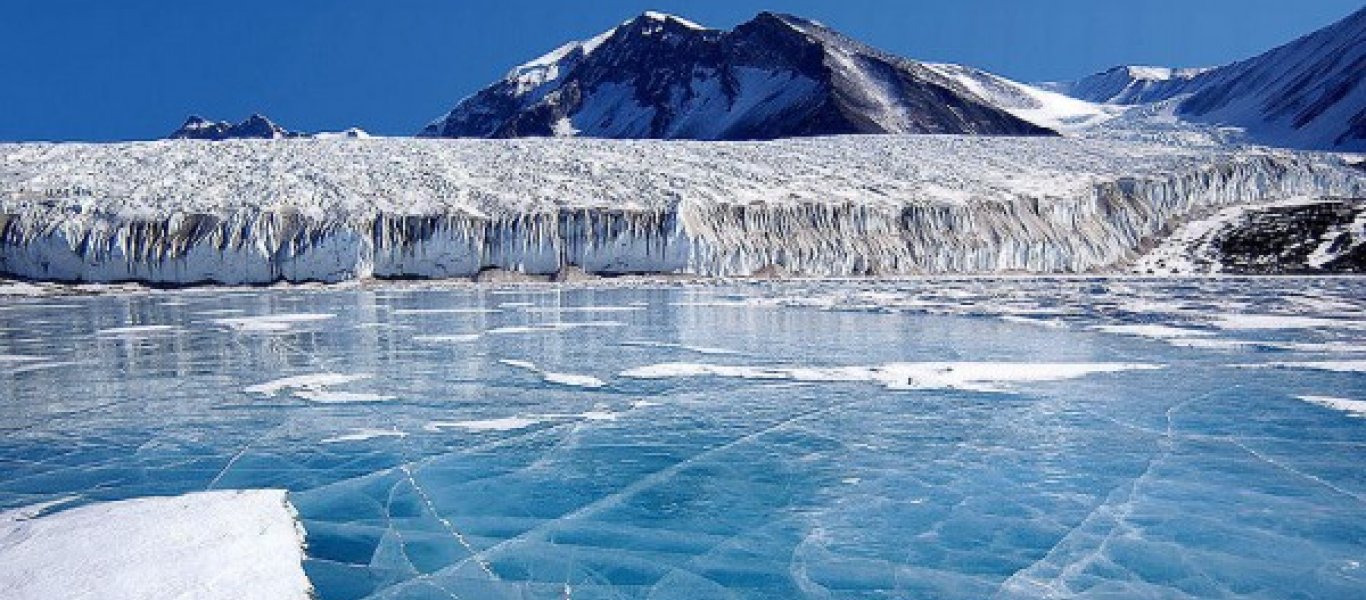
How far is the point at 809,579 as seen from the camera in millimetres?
5410

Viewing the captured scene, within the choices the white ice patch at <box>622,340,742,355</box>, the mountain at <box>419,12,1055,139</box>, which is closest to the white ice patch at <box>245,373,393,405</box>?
the white ice patch at <box>622,340,742,355</box>

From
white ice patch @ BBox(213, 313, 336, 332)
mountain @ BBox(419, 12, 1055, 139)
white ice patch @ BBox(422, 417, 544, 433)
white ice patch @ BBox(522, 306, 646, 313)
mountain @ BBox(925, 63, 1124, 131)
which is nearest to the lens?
white ice patch @ BBox(422, 417, 544, 433)

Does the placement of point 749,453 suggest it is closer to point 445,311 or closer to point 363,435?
point 363,435

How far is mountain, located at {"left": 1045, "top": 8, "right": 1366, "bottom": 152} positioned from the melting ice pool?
288ft

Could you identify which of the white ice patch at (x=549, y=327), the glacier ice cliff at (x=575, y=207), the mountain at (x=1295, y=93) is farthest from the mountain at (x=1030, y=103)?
the white ice patch at (x=549, y=327)

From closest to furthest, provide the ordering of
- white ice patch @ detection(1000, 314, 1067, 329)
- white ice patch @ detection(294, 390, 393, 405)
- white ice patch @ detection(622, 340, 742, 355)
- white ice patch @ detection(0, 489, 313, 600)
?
1. white ice patch @ detection(0, 489, 313, 600)
2. white ice patch @ detection(294, 390, 393, 405)
3. white ice patch @ detection(622, 340, 742, 355)
4. white ice patch @ detection(1000, 314, 1067, 329)

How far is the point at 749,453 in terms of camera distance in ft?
26.8

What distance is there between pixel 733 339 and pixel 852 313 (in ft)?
19.4

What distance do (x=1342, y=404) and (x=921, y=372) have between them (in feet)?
14.3

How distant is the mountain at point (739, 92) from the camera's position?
10344 centimetres

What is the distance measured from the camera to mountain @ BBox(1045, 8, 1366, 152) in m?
89.3

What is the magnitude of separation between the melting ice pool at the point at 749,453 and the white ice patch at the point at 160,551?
17 centimetres

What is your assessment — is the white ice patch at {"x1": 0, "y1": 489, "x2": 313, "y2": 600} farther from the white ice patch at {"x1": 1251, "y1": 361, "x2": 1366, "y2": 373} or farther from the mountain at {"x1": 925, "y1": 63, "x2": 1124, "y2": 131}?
the mountain at {"x1": 925, "y1": 63, "x2": 1124, "y2": 131}

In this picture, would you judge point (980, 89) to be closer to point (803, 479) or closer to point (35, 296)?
point (35, 296)
